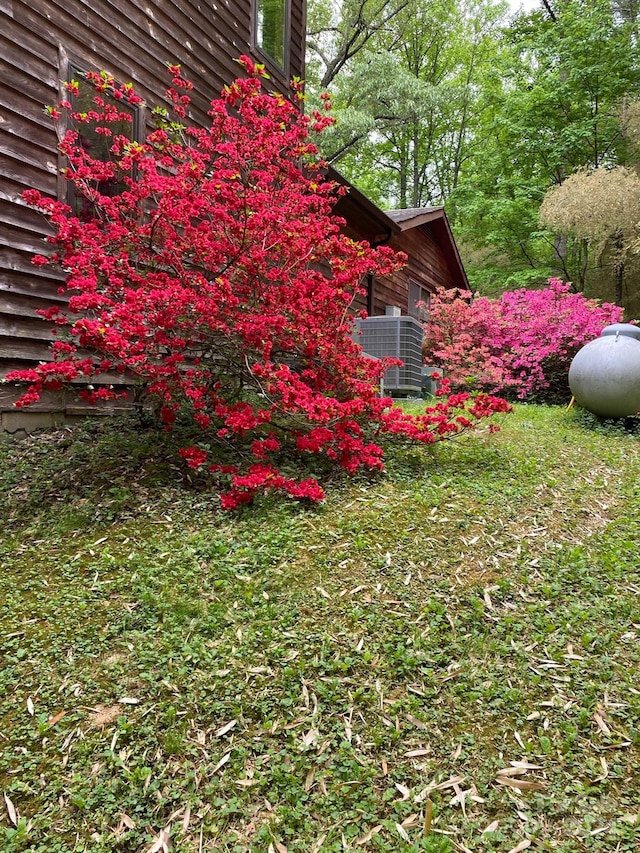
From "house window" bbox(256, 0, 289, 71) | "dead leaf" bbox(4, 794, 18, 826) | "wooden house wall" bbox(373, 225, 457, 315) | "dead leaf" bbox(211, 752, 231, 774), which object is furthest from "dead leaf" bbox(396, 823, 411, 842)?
"wooden house wall" bbox(373, 225, 457, 315)

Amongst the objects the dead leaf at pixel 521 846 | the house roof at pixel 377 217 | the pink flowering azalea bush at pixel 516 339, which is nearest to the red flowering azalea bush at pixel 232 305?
the dead leaf at pixel 521 846

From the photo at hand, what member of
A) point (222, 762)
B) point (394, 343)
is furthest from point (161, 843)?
point (394, 343)

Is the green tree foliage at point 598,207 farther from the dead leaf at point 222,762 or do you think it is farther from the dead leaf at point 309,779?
the dead leaf at point 222,762

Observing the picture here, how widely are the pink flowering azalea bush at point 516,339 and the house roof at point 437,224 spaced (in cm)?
180

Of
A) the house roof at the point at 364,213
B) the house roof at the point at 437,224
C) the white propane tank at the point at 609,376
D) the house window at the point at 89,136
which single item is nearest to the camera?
the house window at the point at 89,136

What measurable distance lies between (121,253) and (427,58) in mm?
25517

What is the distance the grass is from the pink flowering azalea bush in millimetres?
7614

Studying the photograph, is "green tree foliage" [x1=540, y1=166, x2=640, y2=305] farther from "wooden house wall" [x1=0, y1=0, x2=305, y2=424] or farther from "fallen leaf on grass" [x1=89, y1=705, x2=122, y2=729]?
"fallen leaf on grass" [x1=89, y1=705, x2=122, y2=729]

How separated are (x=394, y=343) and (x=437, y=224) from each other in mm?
7082

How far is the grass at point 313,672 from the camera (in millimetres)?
1827

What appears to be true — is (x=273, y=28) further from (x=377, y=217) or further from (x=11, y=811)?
(x=11, y=811)

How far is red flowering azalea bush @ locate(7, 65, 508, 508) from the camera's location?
12.1 feet

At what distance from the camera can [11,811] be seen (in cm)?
182

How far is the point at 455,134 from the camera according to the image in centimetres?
2453
